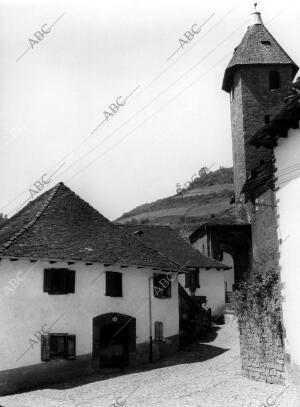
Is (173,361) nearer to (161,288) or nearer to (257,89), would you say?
(161,288)

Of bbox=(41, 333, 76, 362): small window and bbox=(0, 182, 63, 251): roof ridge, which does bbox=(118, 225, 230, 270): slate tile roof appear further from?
bbox=(41, 333, 76, 362): small window

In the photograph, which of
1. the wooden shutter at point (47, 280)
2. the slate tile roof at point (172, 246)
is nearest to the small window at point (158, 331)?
the wooden shutter at point (47, 280)

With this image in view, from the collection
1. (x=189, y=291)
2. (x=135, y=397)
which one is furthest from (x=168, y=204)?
(x=135, y=397)

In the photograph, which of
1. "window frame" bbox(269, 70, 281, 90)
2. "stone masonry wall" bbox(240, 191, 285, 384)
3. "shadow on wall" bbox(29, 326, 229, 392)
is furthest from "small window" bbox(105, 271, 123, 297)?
"window frame" bbox(269, 70, 281, 90)

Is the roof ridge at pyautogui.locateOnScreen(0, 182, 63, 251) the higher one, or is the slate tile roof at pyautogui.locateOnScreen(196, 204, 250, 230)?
the slate tile roof at pyautogui.locateOnScreen(196, 204, 250, 230)

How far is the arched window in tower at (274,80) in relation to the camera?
119 ft

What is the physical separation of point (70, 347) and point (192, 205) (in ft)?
218

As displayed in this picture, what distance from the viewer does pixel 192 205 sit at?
86.5 metres

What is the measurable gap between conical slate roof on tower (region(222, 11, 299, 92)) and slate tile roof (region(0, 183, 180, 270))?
17452 mm

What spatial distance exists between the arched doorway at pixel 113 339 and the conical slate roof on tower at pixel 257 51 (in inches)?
834

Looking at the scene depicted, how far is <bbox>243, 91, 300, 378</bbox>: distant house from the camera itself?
50.7 ft

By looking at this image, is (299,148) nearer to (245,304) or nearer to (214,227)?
(245,304)

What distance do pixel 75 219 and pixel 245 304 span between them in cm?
920

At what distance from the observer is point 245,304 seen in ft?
61.4
